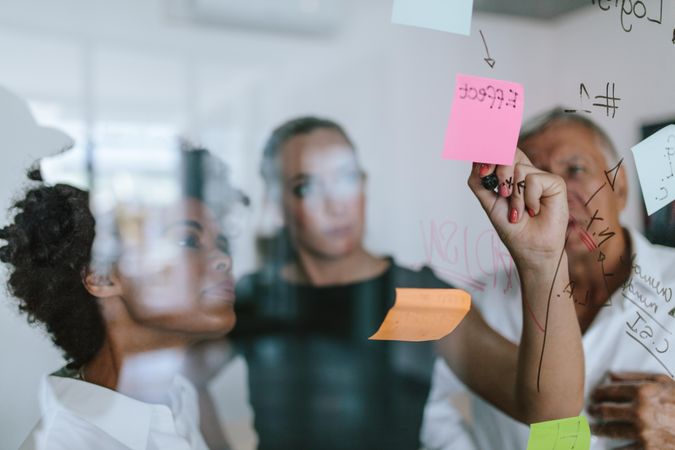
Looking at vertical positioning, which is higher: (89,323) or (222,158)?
(222,158)

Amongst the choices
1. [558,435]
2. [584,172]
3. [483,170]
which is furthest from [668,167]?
[558,435]

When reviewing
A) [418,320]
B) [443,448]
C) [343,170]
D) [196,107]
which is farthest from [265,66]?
[443,448]

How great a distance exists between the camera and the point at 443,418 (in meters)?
1.33

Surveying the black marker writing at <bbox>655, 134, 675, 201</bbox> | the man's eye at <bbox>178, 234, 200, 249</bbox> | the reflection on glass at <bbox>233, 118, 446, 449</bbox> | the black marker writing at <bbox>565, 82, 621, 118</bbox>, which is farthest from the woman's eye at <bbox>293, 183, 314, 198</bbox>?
the black marker writing at <bbox>655, 134, 675, 201</bbox>

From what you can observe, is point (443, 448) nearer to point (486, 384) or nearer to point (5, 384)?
point (486, 384)

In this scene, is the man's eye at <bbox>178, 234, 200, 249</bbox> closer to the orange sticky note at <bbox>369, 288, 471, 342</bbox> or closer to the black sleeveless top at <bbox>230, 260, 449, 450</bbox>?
the black sleeveless top at <bbox>230, 260, 449, 450</bbox>

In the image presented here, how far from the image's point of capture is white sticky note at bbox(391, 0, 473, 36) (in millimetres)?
941

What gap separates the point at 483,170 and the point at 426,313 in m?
0.23

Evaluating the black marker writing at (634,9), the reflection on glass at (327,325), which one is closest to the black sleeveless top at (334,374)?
the reflection on glass at (327,325)

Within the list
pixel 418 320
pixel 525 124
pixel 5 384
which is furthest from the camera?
pixel 525 124

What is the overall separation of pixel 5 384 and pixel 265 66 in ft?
2.18

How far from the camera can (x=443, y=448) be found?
4.28 feet

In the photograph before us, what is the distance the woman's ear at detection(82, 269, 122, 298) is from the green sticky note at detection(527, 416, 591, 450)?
67 centimetres

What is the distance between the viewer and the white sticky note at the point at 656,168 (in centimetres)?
115
